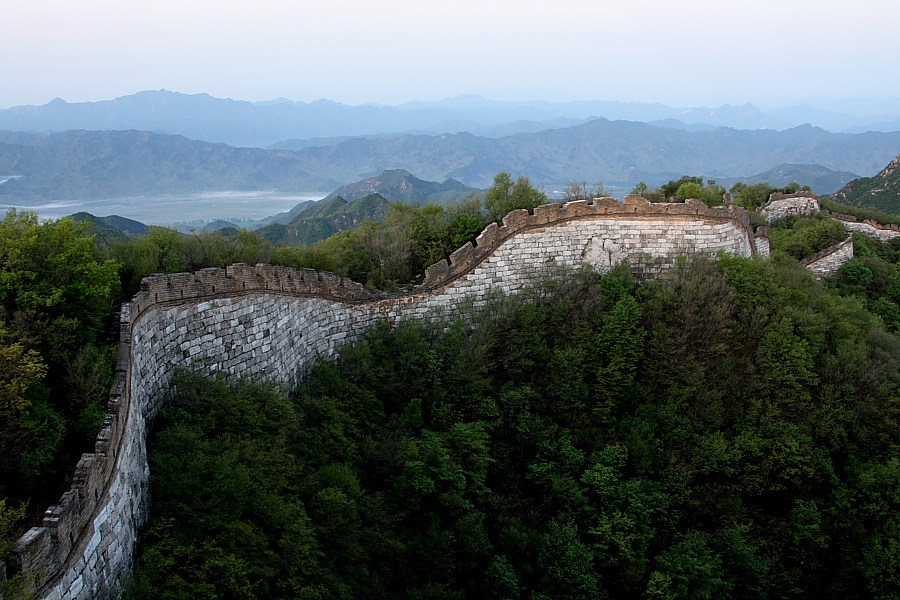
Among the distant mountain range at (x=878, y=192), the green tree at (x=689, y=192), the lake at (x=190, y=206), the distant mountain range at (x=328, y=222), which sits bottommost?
the lake at (x=190, y=206)

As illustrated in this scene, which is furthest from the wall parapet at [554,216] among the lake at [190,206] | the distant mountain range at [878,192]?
the lake at [190,206]

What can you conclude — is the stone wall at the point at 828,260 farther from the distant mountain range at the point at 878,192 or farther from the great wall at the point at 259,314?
the distant mountain range at the point at 878,192

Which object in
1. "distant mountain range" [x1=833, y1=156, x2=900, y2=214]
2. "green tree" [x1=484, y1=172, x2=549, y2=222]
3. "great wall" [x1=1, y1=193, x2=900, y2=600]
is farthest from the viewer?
"distant mountain range" [x1=833, y1=156, x2=900, y2=214]

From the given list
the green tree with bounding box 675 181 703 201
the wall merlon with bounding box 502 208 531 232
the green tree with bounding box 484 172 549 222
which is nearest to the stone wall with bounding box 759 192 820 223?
the green tree with bounding box 675 181 703 201

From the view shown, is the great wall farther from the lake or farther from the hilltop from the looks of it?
the hilltop

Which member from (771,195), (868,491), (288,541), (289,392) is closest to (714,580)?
(868,491)

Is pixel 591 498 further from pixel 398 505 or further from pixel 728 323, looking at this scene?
pixel 728 323
